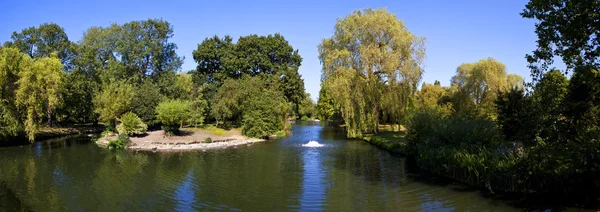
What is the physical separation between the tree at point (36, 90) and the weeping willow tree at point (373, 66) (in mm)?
25151

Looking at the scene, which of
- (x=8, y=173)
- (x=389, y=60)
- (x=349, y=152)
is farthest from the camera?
(x=389, y=60)

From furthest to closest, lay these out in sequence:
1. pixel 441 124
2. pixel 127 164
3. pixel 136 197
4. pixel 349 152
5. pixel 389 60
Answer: pixel 389 60 → pixel 349 152 → pixel 127 164 → pixel 441 124 → pixel 136 197

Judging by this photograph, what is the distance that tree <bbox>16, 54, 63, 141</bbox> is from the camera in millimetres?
32375

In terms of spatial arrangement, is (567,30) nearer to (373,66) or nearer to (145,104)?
(373,66)

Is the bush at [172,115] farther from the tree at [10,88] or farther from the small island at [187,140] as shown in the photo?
the tree at [10,88]

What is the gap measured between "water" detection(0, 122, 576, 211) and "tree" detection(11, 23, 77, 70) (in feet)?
106

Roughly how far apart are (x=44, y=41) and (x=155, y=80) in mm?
16786

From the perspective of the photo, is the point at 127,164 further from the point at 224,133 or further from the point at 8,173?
the point at 224,133

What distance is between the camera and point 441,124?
2203 cm

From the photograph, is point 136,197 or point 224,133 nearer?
point 136,197

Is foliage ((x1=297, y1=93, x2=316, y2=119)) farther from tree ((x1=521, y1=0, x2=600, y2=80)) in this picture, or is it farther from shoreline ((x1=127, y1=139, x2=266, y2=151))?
tree ((x1=521, y1=0, x2=600, y2=80))

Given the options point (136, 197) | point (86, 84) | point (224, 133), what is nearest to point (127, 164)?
point (136, 197)

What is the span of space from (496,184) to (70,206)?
16470 mm

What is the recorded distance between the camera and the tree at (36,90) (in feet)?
106
